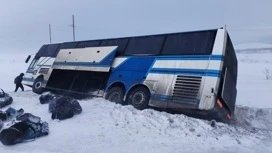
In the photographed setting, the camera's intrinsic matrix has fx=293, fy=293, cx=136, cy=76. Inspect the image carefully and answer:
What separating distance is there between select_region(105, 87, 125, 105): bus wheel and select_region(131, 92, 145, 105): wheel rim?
1.73 feet

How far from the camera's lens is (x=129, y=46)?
32.8ft

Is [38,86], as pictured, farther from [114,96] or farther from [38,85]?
[114,96]

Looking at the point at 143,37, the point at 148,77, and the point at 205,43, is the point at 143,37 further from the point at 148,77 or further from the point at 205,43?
the point at 205,43

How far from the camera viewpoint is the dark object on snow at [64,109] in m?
7.25

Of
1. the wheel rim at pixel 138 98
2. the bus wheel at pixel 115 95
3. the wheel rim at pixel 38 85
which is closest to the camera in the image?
the wheel rim at pixel 138 98

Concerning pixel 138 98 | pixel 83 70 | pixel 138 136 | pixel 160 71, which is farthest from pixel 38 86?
pixel 138 136

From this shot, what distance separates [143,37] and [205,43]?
2.50m

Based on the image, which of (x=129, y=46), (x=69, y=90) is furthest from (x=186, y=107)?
(x=69, y=90)

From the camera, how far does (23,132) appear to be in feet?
18.9

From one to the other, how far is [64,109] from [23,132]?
1.60 m

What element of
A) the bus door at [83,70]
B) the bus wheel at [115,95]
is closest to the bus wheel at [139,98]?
the bus wheel at [115,95]

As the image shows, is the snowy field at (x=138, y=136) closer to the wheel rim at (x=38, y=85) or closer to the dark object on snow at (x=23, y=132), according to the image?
the dark object on snow at (x=23, y=132)

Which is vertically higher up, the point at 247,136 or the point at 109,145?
the point at 247,136

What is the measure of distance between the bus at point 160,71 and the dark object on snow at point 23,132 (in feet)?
11.0
